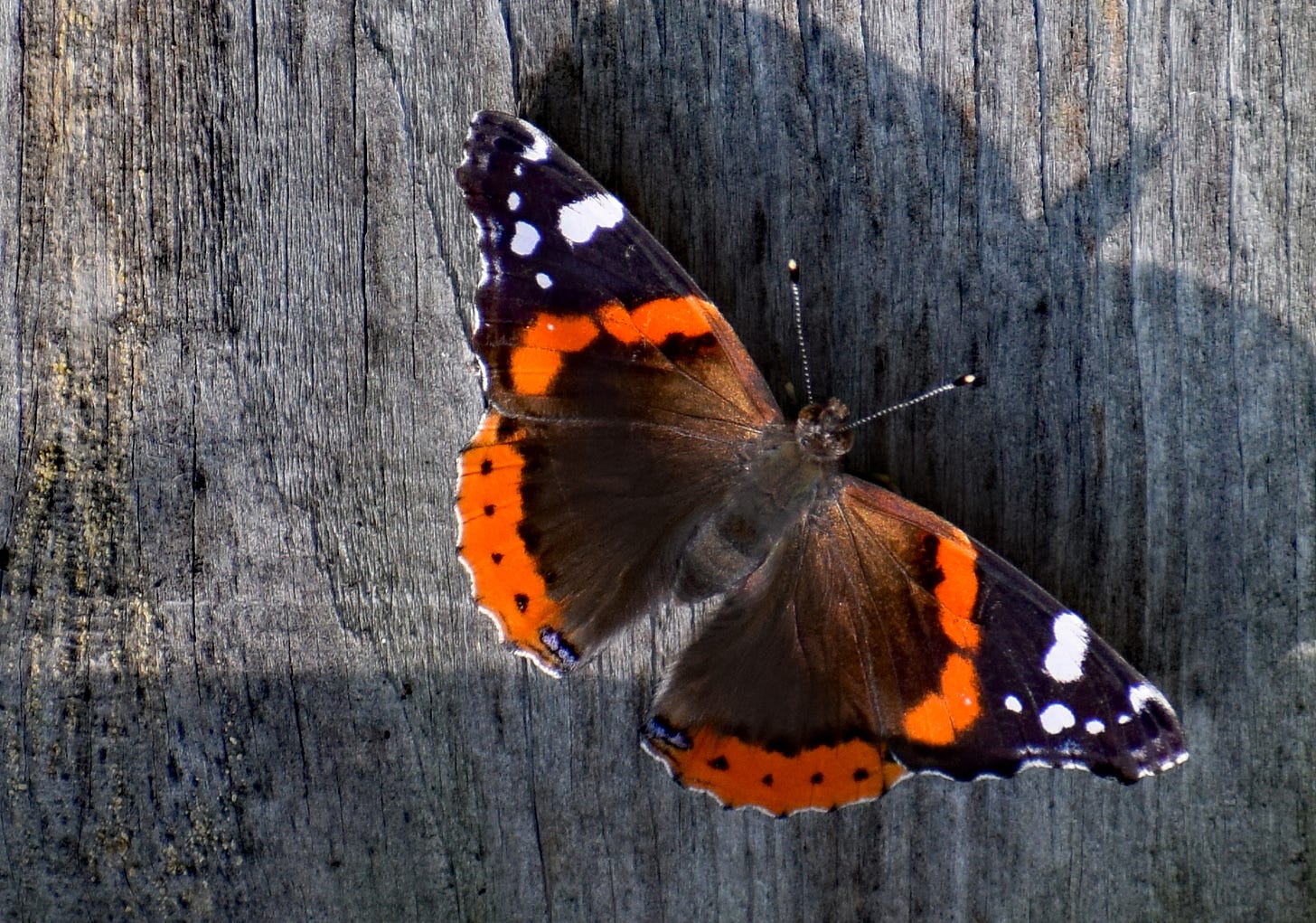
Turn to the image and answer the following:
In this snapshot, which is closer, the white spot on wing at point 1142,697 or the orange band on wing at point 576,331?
the white spot on wing at point 1142,697

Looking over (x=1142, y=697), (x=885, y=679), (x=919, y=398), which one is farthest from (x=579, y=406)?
(x=1142, y=697)

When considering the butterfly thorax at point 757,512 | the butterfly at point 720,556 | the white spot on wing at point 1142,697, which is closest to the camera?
the white spot on wing at point 1142,697

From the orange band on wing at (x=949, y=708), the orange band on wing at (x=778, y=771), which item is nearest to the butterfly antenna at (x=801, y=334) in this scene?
the orange band on wing at (x=949, y=708)

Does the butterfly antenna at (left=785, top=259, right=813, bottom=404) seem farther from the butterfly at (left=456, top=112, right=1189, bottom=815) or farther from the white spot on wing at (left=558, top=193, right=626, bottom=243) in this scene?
the white spot on wing at (left=558, top=193, right=626, bottom=243)

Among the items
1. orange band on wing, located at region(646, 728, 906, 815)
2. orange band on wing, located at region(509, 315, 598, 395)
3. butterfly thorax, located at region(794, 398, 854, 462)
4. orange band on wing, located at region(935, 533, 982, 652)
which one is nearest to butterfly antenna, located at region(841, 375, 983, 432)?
butterfly thorax, located at region(794, 398, 854, 462)

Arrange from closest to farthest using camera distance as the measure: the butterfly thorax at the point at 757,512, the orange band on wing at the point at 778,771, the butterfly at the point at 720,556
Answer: the butterfly at the point at 720,556
the orange band on wing at the point at 778,771
the butterfly thorax at the point at 757,512

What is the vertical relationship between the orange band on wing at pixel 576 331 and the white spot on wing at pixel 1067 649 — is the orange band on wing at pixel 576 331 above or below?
above

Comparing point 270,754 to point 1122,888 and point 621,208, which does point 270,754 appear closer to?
point 621,208

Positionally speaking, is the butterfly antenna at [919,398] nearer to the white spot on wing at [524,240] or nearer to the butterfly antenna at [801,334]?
the butterfly antenna at [801,334]

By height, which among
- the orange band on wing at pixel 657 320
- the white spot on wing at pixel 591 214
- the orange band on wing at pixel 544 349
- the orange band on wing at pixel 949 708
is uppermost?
the white spot on wing at pixel 591 214
